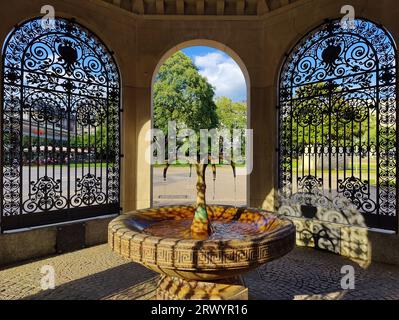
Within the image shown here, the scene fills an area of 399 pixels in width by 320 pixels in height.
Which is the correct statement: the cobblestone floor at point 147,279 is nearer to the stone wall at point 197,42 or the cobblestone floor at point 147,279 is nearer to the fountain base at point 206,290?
the fountain base at point 206,290

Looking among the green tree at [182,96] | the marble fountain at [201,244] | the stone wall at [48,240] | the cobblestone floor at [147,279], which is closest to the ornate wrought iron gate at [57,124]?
the stone wall at [48,240]

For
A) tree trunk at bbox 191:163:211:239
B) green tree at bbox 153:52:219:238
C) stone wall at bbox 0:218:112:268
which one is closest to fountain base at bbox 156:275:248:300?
tree trunk at bbox 191:163:211:239

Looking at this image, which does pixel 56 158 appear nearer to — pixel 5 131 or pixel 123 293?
pixel 5 131

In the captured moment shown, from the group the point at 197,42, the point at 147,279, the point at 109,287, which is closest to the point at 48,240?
the point at 109,287

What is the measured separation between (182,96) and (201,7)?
1998cm

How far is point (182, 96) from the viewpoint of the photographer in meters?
26.3

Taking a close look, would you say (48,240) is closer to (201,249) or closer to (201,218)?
(201,218)

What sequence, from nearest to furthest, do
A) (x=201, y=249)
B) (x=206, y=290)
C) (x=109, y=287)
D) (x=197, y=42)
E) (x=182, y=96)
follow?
(x=201, y=249) → (x=206, y=290) → (x=109, y=287) → (x=197, y=42) → (x=182, y=96)

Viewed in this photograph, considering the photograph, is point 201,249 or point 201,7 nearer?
point 201,249

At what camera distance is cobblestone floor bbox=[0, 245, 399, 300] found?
12.2 ft

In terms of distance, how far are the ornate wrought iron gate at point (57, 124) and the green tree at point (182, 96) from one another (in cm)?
1720

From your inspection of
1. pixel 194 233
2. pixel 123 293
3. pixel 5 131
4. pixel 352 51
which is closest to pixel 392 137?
pixel 352 51

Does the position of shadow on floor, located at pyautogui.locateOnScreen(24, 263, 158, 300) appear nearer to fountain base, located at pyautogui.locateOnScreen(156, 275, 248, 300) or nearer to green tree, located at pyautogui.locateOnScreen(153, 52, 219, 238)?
fountain base, located at pyautogui.locateOnScreen(156, 275, 248, 300)

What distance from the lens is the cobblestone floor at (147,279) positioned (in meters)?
3.73
